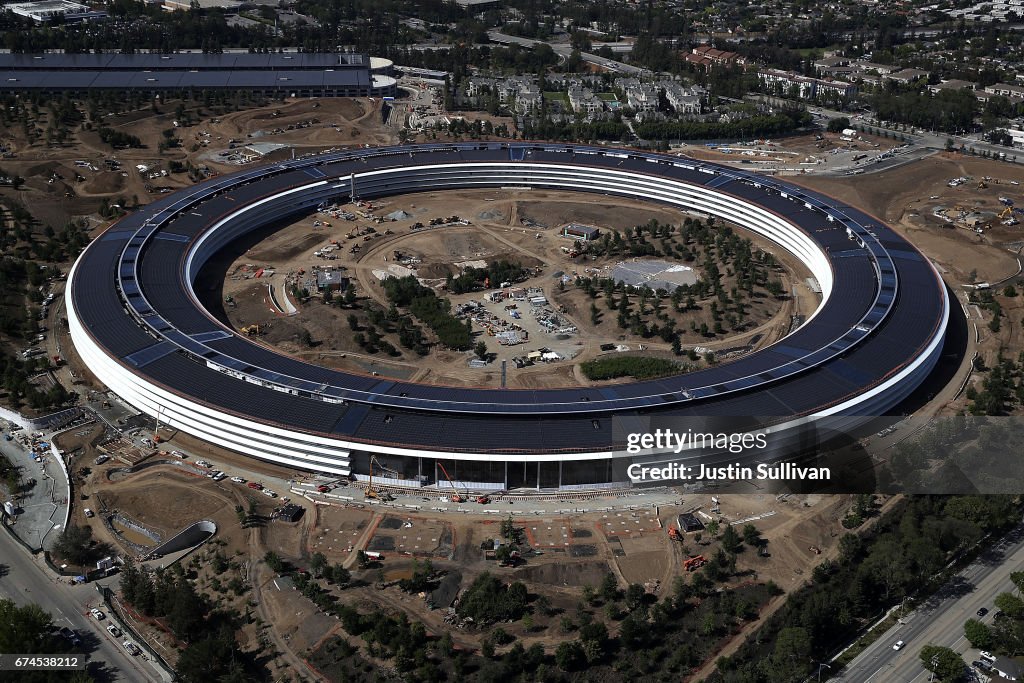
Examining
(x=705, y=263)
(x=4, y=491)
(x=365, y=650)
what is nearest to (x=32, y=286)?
(x=4, y=491)

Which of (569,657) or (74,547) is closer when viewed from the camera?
(569,657)

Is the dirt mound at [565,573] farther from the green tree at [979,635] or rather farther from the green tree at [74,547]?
the green tree at [74,547]

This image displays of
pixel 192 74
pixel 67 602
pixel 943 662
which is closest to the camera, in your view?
pixel 943 662

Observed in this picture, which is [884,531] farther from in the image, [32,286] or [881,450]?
[32,286]

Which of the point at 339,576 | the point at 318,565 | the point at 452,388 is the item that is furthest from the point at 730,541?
the point at 318,565

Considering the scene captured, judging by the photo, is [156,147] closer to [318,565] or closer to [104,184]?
[104,184]

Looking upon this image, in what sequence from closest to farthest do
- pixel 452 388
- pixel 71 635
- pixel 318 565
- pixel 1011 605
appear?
pixel 71 635
pixel 1011 605
pixel 318 565
pixel 452 388

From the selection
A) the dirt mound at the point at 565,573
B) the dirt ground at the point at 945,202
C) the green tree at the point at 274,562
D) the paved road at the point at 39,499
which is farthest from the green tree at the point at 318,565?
the dirt ground at the point at 945,202

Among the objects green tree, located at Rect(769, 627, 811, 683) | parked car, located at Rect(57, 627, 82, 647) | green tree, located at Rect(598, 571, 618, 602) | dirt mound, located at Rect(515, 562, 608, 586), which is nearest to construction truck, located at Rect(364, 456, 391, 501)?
dirt mound, located at Rect(515, 562, 608, 586)
